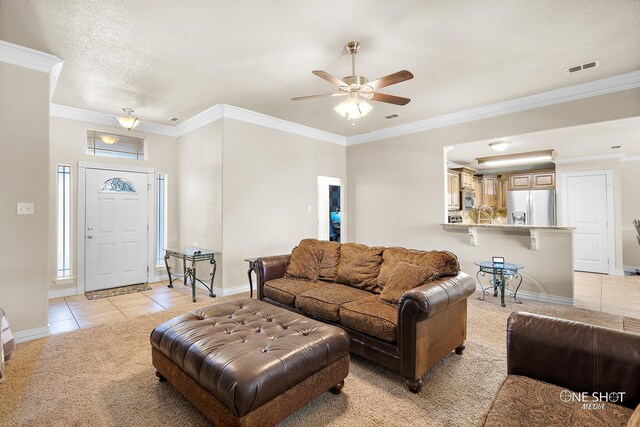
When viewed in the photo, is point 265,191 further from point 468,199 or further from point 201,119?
point 468,199

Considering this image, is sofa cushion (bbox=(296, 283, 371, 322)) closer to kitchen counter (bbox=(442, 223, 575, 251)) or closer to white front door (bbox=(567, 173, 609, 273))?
kitchen counter (bbox=(442, 223, 575, 251))

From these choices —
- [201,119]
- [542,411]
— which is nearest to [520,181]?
[201,119]

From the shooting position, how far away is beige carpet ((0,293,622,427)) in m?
1.89

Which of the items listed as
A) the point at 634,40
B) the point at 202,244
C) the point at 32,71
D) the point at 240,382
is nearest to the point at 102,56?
the point at 32,71

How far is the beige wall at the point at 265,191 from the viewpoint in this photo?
468cm

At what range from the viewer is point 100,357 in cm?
269

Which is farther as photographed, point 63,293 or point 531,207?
point 531,207

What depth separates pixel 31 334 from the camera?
306 centimetres

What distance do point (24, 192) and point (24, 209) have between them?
172mm

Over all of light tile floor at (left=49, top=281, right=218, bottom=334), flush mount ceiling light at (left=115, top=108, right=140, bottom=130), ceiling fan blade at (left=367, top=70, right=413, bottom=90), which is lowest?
light tile floor at (left=49, top=281, right=218, bottom=334)

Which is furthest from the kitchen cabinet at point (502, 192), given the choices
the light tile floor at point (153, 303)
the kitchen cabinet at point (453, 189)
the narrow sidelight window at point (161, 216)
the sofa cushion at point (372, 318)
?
the narrow sidelight window at point (161, 216)

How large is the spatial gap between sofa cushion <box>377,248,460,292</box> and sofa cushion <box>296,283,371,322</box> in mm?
277

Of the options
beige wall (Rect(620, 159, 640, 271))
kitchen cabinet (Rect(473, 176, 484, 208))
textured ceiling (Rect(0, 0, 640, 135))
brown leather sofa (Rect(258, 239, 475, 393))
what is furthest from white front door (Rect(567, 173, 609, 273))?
brown leather sofa (Rect(258, 239, 475, 393))

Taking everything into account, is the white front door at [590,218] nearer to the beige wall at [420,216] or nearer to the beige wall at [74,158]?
the beige wall at [420,216]
